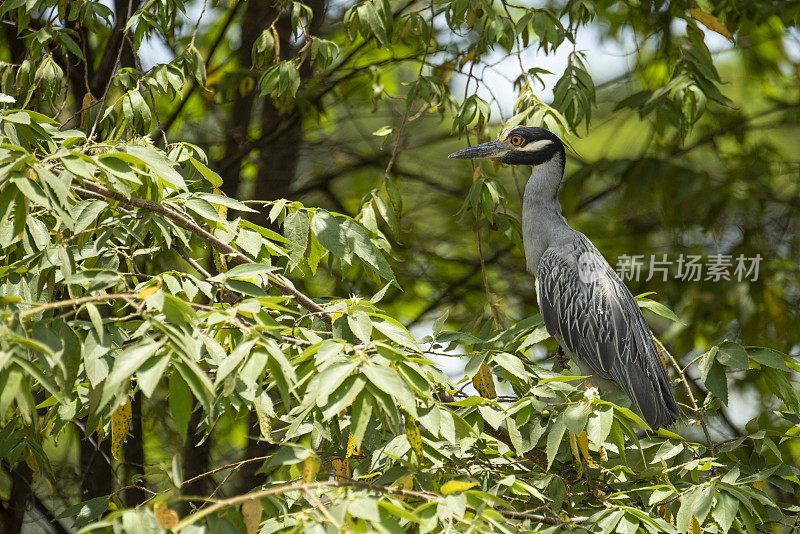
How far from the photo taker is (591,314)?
3.68 meters

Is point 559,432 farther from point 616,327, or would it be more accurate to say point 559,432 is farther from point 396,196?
point 616,327

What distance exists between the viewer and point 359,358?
1459mm

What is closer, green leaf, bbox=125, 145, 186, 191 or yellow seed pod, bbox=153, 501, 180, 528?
yellow seed pod, bbox=153, 501, 180, 528

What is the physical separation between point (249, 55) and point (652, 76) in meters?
2.92

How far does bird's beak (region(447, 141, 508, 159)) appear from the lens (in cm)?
362

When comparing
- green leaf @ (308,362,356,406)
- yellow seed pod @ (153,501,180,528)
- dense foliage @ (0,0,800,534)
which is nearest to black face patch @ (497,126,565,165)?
dense foliage @ (0,0,800,534)

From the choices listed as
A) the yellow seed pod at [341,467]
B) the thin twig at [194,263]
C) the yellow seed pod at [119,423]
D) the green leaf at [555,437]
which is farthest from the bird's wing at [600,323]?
the yellow seed pod at [119,423]

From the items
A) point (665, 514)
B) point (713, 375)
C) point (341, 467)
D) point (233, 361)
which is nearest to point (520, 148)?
point (713, 375)

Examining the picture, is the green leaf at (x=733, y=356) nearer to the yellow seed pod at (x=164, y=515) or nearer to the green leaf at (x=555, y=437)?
the green leaf at (x=555, y=437)

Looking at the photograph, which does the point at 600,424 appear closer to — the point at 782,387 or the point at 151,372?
the point at 782,387

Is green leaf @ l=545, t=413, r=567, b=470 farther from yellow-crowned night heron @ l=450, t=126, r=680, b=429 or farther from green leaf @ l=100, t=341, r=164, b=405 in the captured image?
yellow-crowned night heron @ l=450, t=126, r=680, b=429

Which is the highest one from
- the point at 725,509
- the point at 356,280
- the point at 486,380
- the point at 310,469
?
the point at 310,469

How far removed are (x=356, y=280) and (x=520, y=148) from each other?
50.9 inches

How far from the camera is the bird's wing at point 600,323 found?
3.60 m
